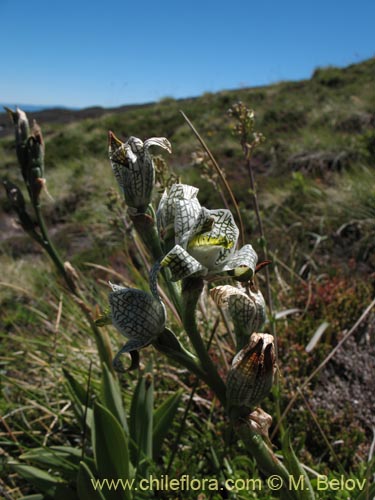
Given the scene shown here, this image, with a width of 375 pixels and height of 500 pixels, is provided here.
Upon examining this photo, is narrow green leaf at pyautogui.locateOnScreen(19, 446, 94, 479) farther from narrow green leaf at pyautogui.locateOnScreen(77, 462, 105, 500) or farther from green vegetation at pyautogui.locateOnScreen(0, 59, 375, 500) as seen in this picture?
narrow green leaf at pyautogui.locateOnScreen(77, 462, 105, 500)

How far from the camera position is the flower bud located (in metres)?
0.97

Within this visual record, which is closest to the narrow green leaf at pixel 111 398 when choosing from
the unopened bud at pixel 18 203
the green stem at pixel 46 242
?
the green stem at pixel 46 242

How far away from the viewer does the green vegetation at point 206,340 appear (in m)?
1.81

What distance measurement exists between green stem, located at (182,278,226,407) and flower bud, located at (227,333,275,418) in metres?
0.08

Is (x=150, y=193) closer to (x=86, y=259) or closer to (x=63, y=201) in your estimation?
(x=86, y=259)

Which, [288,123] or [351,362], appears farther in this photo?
[288,123]

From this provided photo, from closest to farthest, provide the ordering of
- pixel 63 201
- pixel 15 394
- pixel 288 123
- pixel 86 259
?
pixel 15 394
pixel 86 259
pixel 63 201
pixel 288 123

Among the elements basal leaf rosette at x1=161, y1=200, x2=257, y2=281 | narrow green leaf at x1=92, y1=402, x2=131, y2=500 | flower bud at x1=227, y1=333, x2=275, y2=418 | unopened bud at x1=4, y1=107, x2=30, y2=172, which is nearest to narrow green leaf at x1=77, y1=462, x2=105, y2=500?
narrow green leaf at x1=92, y1=402, x2=131, y2=500

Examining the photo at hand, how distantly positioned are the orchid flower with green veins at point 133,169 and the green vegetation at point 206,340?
1.44 feet

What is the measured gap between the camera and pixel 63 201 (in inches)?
430

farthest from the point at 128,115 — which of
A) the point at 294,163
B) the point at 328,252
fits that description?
the point at 328,252

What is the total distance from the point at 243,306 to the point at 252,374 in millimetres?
180

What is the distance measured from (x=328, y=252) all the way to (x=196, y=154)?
2830 millimetres

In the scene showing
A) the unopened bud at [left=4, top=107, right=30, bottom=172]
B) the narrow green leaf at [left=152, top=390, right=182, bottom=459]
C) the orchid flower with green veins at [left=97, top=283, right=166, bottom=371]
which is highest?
the unopened bud at [left=4, top=107, right=30, bottom=172]
